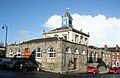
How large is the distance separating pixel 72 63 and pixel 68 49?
9.80ft

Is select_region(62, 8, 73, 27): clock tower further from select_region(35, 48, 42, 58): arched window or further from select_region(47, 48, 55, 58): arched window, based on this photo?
select_region(47, 48, 55, 58): arched window

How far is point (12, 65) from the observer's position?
31.8 meters

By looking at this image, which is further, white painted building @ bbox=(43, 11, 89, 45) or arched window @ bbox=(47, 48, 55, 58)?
white painted building @ bbox=(43, 11, 89, 45)

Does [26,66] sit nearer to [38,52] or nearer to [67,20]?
[38,52]

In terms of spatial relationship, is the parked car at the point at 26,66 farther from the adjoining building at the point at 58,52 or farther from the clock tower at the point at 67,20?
the clock tower at the point at 67,20

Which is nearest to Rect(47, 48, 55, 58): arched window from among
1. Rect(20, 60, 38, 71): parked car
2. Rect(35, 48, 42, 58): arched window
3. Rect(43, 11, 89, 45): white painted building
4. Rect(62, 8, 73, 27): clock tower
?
Rect(35, 48, 42, 58): arched window

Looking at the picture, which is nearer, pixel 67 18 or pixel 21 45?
pixel 21 45

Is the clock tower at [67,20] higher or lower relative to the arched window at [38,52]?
higher

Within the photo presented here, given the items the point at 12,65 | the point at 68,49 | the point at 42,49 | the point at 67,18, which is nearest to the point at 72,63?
the point at 68,49

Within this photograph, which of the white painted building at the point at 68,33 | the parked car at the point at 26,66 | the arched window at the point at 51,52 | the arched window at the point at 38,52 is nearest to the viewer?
the parked car at the point at 26,66

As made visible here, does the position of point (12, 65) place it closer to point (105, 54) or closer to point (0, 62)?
point (0, 62)

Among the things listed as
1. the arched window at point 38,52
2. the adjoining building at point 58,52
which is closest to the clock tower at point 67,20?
the adjoining building at point 58,52

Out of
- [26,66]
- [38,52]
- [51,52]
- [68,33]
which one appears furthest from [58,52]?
[68,33]

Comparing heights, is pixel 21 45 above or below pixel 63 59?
above
